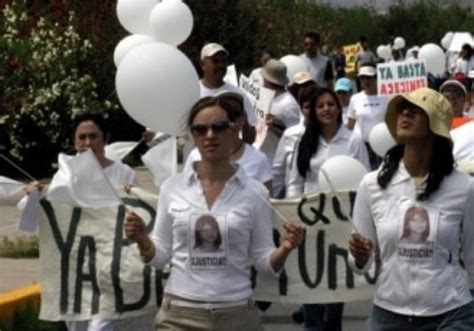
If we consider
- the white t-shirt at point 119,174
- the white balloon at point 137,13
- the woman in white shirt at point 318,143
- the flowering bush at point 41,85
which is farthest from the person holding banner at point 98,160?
the flowering bush at point 41,85

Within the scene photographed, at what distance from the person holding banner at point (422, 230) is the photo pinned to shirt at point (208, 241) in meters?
0.53

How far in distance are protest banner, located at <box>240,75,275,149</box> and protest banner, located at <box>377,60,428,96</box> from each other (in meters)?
2.56

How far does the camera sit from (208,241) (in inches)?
245

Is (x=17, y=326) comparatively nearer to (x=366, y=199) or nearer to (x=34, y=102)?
(x=366, y=199)

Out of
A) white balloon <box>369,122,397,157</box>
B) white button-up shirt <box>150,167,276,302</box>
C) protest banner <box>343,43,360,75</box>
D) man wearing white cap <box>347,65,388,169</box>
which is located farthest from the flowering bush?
protest banner <box>343,43,360,75</box>

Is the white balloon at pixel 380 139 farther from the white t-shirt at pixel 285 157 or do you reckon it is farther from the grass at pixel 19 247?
the grass at pixel 19 247

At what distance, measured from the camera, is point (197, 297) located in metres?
6.18

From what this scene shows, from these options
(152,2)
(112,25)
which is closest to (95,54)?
(112,25)

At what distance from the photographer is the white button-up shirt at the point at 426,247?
612 centimetres

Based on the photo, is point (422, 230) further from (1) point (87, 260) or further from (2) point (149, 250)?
(1) point (87, 260)

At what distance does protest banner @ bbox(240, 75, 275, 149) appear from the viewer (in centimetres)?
1270

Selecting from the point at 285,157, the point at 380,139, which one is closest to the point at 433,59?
the point at 380,139

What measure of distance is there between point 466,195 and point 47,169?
15.2 metres

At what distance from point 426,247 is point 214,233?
0.87 m
